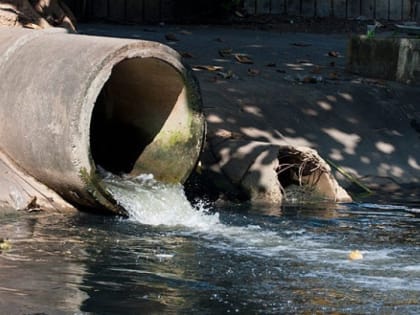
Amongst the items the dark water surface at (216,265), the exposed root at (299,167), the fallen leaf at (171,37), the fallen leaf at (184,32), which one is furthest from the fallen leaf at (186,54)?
the dark water surface at (216,265)

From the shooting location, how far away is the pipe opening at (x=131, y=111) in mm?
9750

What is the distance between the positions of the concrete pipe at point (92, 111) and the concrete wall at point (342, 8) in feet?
29.3

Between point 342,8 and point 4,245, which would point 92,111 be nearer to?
point 4,245

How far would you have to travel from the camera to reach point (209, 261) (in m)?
7.32

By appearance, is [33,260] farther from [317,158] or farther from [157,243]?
[317,158]

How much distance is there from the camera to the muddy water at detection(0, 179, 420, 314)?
20.4ft

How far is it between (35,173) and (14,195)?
276 millimetres

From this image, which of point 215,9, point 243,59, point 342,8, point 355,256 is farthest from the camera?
point 342,8

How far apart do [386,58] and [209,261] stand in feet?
23.2

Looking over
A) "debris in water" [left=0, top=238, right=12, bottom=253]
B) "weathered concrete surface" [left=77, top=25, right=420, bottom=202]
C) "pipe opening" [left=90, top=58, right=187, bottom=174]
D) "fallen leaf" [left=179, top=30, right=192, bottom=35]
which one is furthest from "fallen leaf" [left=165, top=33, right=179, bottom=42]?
"debris in water" [left=0, top=238, right=12, bottom=253]

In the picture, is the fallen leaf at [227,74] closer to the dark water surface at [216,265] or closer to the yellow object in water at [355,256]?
the dark water surface at [216,265]

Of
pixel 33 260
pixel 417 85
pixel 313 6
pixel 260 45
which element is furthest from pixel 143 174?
pixel 313 6

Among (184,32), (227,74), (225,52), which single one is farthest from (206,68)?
(184,32)

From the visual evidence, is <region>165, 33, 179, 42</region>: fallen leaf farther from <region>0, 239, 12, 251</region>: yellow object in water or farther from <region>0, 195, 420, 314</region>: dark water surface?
<region>0, 239, 12, 251</region>: yellow object in water
